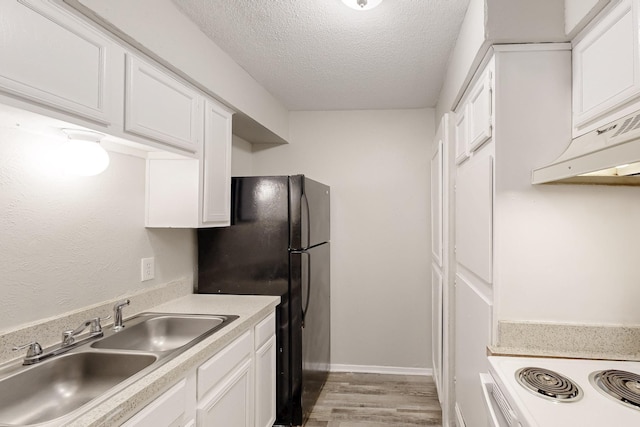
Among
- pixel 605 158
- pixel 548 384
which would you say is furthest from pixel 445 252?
pixel 605 158

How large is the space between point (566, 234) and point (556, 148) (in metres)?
0.34

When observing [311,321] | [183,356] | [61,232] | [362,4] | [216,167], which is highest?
[362,4]

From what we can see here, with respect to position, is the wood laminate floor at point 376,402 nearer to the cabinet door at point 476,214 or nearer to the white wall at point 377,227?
the white wall at point 377,227

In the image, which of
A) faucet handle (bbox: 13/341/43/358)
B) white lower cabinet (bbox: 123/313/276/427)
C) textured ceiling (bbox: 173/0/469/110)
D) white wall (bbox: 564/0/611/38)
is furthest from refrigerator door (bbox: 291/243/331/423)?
white wall (bbox: 564/0/611/38)

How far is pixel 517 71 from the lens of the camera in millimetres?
1487

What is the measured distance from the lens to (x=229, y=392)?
177cm

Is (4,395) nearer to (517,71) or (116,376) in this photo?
(116,376)

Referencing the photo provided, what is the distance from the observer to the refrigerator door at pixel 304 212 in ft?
8.04

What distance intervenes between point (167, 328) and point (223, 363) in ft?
1.49

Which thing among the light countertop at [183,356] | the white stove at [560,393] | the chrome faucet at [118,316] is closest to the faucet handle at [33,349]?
the chrome faucet at [118,316]

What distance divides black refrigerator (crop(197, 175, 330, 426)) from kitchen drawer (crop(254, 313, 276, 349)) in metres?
0.13

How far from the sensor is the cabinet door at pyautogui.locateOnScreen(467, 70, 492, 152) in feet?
5.18

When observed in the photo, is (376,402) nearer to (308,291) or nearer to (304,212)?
(308,291)

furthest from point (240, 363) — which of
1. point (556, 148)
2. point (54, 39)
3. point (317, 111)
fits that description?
point (317, 111)
